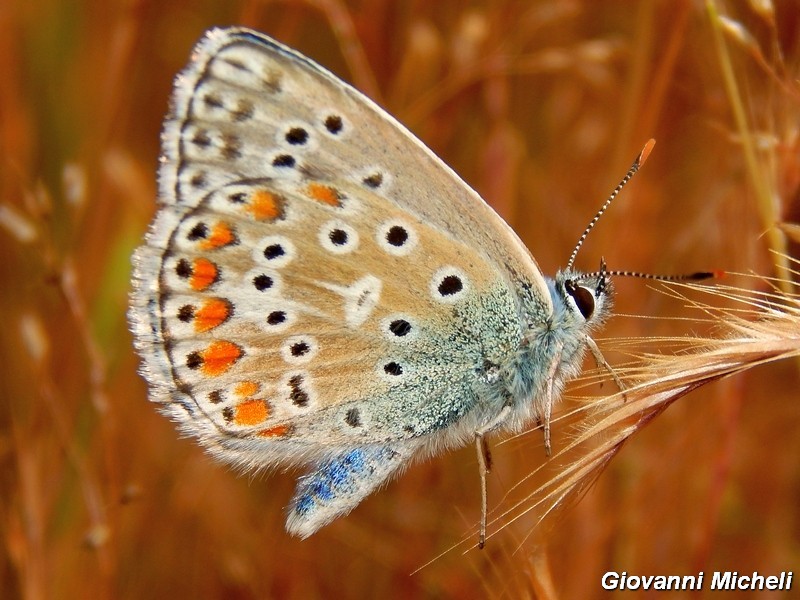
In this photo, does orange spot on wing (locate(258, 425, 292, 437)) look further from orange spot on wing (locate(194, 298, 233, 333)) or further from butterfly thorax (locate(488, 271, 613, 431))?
butterfly thorax (locate(488, 271, 613, 431))

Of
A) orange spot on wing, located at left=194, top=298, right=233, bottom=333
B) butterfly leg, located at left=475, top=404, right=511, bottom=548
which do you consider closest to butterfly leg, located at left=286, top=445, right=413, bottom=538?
butterfly leg, located at left=475, top=404, right=511, bottom=548

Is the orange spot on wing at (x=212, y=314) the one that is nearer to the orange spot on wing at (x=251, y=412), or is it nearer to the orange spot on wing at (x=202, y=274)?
the orange spot on wing at (x=202, y=274)

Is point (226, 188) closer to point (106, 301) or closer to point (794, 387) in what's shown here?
point (106, 301)

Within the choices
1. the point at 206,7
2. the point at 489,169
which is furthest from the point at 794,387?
the point at 206,7

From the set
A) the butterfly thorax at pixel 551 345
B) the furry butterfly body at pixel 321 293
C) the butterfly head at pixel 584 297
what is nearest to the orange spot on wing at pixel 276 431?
the furry butterfly body at pixel 321 293

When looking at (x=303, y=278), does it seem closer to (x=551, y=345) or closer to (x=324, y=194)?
(x=324, y=194)

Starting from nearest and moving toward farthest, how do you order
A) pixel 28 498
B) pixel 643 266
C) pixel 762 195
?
1. pixel 762 195
2. pixel 28 498
3. pixel 643 266

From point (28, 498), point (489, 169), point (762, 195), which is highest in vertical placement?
point (489, 169)
